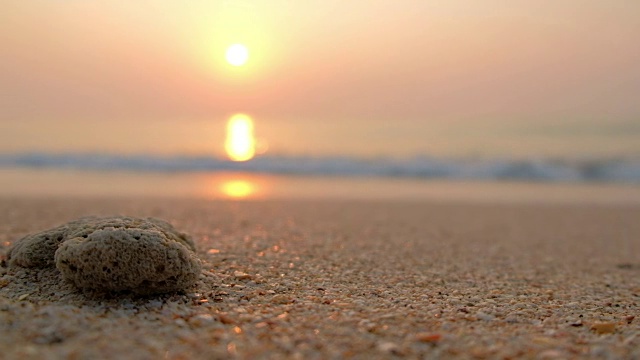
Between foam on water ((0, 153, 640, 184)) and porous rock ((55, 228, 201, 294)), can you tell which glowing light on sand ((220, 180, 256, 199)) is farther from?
porous rock ((55, 228, 201, 294))

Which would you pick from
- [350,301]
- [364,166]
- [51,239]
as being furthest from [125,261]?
[364,166]

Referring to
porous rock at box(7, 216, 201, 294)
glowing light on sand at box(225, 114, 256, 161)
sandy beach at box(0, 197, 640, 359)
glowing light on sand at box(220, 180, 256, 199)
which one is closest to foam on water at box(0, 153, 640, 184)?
glowing light on sand at box(225, 114, 256, 161)

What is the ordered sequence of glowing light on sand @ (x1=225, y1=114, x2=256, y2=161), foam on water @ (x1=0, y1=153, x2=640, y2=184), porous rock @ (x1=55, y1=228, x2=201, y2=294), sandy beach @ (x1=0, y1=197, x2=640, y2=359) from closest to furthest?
sandy beach @ (x1=0, y1=197, x2=640, y2=359) < porous rock @ (x1=55, y1=228, x2=201, y2=294) < foam on water @ (x1=0, y1=153, x2=640, y2=184) < glowing light on sand @ (x1=225, y1=114, x2=256, y2=161)

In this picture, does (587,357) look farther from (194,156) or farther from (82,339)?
(194,156)

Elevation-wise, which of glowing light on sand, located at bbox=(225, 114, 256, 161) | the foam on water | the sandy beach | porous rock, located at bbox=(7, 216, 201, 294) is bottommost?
the sandy beach

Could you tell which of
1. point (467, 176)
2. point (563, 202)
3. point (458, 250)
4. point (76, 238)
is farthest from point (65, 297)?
point (467, 176)

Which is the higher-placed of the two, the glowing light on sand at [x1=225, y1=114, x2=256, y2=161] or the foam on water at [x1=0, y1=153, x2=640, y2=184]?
the glowing light on sand at [x1=225, y1=114, x2=256, y2=161]
